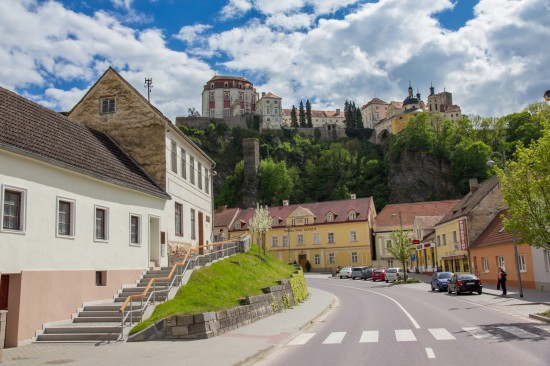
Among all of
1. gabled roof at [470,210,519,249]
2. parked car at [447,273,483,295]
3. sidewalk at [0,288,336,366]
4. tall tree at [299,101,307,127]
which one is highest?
tall tree at [299,101,307,127]

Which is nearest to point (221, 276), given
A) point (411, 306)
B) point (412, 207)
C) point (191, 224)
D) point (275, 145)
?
point (191, 224)

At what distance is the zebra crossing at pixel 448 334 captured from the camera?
538 inches

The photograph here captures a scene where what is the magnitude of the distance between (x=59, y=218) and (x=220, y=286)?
6.74 m

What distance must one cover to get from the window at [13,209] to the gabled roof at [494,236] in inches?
1198

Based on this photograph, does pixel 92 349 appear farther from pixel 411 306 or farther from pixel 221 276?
pixel 411 306

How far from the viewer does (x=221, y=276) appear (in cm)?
2153

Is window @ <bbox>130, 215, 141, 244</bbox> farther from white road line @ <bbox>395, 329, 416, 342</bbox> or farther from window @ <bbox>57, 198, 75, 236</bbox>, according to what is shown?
white road line @ <bbox>395, 329, 416, 342</bbox>

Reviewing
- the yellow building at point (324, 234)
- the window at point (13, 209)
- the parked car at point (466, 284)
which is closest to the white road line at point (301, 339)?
the window at point (13, 209)

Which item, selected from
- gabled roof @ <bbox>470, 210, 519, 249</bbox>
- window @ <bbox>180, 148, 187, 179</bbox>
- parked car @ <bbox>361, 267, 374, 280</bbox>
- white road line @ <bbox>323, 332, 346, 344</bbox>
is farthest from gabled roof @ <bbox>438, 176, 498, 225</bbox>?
white road line @ <bbox>323, 332, 346, 344</bbox>

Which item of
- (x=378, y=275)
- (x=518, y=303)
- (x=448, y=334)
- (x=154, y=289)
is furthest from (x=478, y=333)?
(x=378, y=275)

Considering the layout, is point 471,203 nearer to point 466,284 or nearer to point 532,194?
point 466,284

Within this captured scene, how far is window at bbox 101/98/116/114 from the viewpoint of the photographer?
84.3 ft

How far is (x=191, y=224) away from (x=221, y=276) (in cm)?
808

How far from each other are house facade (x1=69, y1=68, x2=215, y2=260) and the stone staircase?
5943 mm
